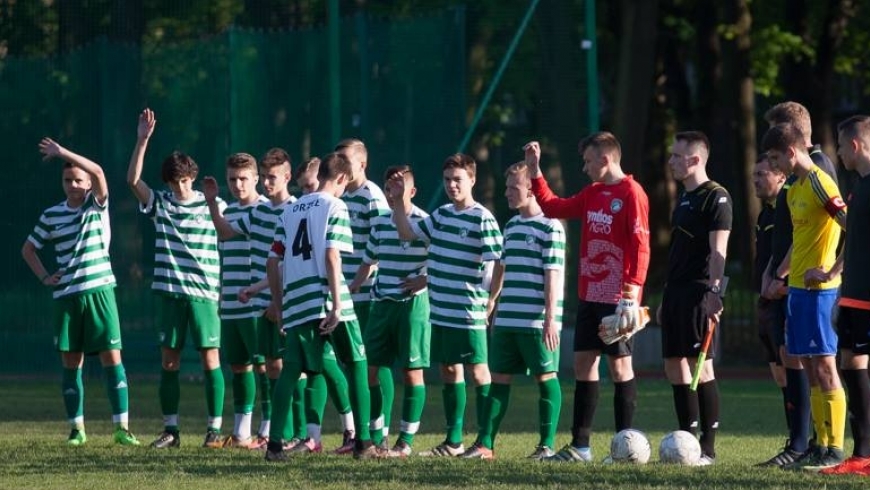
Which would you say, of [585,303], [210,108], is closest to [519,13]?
[210,108]

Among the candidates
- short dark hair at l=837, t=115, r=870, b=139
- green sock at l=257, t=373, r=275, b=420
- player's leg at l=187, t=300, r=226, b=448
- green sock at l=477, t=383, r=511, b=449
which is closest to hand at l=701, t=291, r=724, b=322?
short dark hair at l=837, t=115, r=870, b=139

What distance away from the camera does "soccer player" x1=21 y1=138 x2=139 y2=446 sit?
38.4ft

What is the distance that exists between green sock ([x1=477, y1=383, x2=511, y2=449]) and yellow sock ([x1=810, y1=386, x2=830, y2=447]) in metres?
2.15

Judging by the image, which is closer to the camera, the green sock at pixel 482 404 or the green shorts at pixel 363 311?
the green sock at pixel 482 404

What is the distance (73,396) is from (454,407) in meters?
3.04

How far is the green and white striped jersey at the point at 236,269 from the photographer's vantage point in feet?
37.9

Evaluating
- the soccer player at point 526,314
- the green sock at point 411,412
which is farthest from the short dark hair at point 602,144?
the green sock at point 411,412

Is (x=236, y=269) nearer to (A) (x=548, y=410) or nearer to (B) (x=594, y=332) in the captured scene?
(A) (x=548, y=410)

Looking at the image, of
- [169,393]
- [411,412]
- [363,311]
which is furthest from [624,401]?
[169,393]

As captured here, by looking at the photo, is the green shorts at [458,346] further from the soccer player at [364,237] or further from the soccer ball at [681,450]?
the soccer ball at [681,450]

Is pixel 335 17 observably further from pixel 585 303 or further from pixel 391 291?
pixel 585 303

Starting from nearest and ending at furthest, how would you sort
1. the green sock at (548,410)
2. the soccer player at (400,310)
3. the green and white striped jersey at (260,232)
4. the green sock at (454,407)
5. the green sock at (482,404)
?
the green sock at (548,410) < the green sock at (482,404) < the green sock at (454,407) < the soccer player at (400,310) < the green and white striped jersey at (260,232)

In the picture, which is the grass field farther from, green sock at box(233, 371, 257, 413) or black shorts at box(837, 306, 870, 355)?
black shorts at box(837, 306, 870, 355)

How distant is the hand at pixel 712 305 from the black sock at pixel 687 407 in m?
0.52
